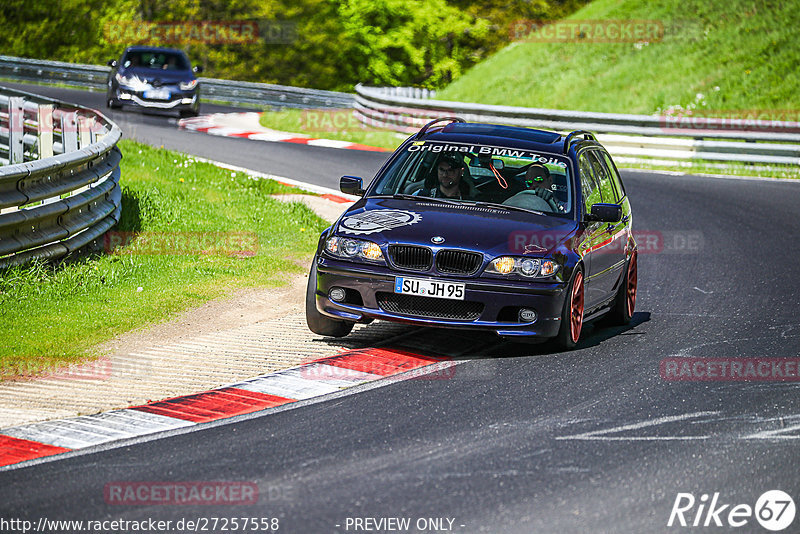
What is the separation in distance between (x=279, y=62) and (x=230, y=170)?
157 feet

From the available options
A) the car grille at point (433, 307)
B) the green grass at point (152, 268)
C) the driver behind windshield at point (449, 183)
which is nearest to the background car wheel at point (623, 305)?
the driver behind windshield at point (449, 183)

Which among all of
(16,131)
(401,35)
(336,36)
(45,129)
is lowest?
(336,36)

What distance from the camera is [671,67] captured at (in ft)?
118

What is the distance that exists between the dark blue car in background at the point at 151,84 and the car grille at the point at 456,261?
21681 mm

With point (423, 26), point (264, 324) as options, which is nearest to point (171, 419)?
point (264, 324)

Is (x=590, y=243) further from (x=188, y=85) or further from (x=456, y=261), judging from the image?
(x=188, y=85)

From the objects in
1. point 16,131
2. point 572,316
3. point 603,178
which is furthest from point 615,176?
point 16,131

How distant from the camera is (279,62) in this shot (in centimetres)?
6569

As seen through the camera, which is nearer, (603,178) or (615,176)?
(603,178)

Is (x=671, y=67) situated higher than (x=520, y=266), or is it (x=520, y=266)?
(x=520, y=266)

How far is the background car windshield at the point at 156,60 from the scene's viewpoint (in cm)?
2972

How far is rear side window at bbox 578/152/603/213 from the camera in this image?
981 cm

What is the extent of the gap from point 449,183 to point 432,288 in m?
1.48

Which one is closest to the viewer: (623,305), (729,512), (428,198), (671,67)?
(729,512)
